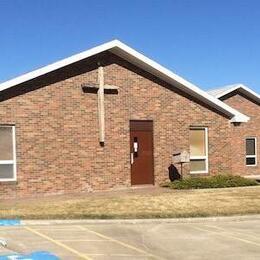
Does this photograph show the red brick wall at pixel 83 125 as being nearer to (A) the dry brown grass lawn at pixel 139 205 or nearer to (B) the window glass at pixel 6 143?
(B) the window glass at pixel 6 143

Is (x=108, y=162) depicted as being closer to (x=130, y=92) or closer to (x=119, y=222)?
(x=130, y=92)

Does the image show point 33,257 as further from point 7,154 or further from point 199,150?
point 199,150

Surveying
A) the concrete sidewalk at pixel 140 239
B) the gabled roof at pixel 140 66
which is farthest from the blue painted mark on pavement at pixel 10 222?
the gabled roof at pixel 140 66

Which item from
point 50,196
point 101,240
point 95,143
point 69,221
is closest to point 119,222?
point 69,221

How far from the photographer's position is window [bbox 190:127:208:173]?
23.3 m

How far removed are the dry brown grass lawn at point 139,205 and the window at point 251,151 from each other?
14339mm

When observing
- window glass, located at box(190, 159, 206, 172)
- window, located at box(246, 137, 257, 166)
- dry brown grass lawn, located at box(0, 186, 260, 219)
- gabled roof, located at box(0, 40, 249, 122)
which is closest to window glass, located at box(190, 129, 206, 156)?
window glass, located at box(190, 159, 206, 172)

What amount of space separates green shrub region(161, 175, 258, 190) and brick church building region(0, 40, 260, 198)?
3.01 feet

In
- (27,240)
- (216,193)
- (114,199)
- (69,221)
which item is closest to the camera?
(27,240)

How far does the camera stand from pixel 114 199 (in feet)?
56.0

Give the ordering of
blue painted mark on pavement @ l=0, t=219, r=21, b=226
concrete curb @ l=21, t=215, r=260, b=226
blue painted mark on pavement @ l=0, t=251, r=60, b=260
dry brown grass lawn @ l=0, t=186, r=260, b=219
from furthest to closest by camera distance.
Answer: dry brown grass lawn @ l=0, t=186, r=260, b=219, concrete curb @ l=21, t=215, r=260, b=226, blue painted mark on pavement @ l=0, t=219, r=21, b=226, blue painted mark on pavement @ l=0, t=251, r=60, b=260

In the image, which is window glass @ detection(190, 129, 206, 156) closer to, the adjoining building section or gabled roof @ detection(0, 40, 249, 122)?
gabled roof @ detection(0, 40, 249, 122)

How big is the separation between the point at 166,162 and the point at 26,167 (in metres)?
5.63

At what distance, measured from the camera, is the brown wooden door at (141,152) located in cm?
2177
